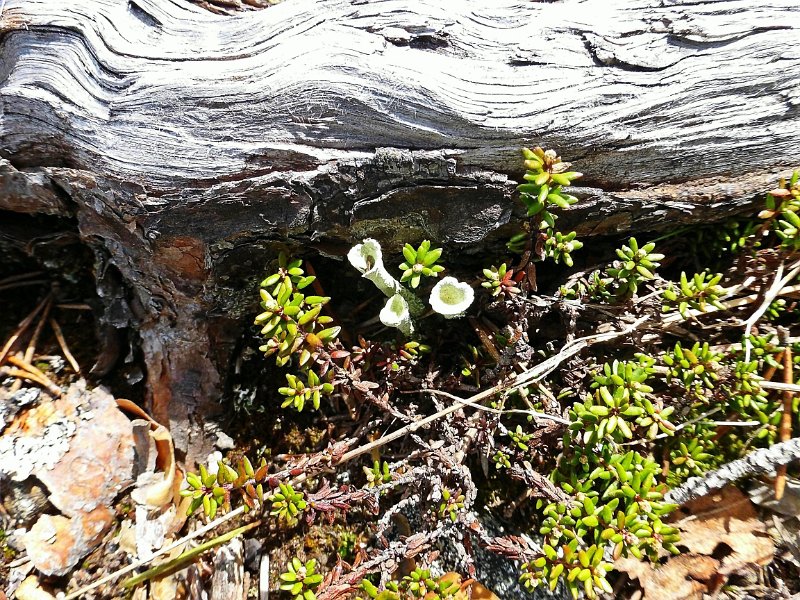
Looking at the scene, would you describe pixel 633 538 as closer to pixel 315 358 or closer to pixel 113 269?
pixel 315 358

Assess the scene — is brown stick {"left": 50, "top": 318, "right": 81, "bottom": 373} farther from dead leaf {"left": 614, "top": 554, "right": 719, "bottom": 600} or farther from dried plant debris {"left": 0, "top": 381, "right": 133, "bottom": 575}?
dead leaf {"left": 614, "top": 554, "right": 719, "bottom": 600}

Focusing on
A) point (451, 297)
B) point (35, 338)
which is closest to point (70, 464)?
point (35, 338)

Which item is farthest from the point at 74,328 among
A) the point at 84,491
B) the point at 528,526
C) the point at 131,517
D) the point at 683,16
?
the point at 683,16

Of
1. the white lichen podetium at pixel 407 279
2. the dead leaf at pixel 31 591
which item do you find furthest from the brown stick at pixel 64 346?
the white lichen podetium at pixel 407 279

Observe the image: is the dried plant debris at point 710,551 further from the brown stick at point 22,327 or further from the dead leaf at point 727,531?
the brown stick at point 22,327

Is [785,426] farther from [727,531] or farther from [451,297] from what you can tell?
[451,297]
